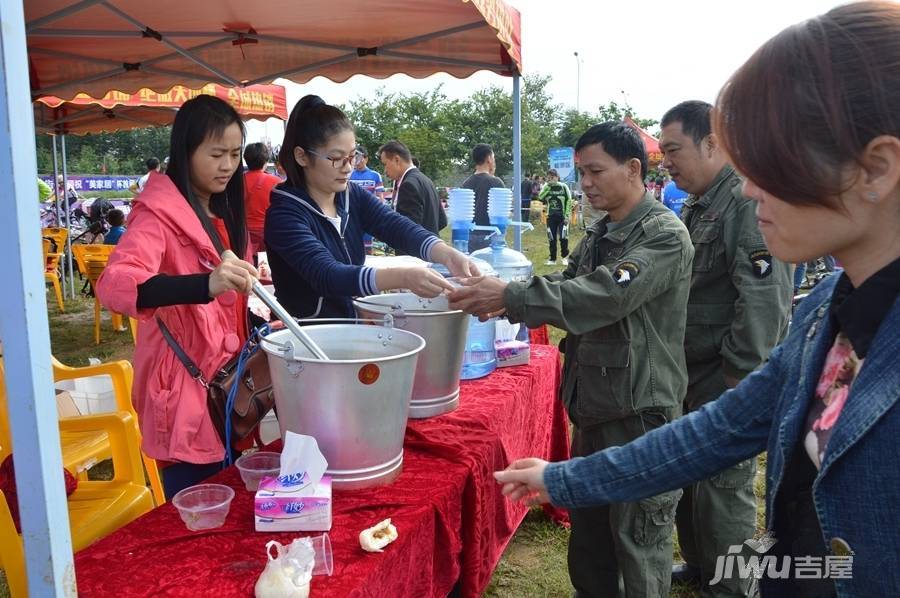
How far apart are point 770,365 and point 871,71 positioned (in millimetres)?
519

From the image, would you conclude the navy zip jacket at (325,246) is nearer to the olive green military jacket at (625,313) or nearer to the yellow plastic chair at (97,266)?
the olive green military jacket at (625,313)

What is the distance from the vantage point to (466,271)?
211 cm

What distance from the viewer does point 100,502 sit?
→ 2.40 m

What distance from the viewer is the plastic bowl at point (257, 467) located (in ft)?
5.03

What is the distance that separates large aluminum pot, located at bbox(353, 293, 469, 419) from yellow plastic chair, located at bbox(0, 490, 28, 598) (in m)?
1.27

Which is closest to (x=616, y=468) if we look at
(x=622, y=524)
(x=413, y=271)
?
(x=413, y=271)

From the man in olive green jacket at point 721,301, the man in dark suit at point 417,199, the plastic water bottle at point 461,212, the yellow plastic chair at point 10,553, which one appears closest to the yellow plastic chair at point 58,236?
the man in dark suit at point 417,199

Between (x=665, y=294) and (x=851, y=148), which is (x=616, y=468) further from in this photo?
(x=665, y=294)

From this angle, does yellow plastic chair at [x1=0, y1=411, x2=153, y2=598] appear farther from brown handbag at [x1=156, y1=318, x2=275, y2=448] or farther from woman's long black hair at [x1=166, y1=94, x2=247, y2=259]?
woman's long black hair at [x1=166, y1=94, x2=247, y2=259]

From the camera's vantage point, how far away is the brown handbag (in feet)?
5.47

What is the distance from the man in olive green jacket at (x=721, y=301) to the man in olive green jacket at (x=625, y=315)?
46 cm

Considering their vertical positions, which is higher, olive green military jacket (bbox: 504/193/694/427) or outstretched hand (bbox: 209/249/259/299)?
outstretched hand (bbox: 209/249/259/299)

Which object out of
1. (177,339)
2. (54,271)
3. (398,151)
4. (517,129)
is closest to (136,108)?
(54,271)

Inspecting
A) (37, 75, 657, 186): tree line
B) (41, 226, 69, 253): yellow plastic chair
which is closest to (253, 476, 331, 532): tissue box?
(41, 226, 69, 253): yellow plastic chair
